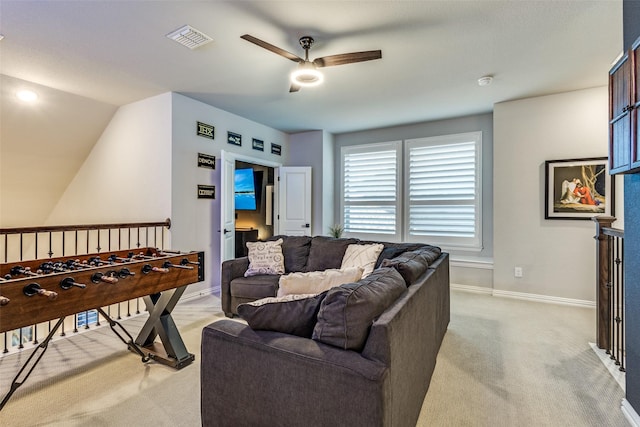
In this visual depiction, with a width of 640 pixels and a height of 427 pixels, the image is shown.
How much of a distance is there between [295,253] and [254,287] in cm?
70

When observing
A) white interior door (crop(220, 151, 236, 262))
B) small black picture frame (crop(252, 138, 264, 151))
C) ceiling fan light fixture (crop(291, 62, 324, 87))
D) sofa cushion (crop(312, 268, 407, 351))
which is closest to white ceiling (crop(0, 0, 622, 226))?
ceiling fan light fixture (crop(291, 62, 324, 87))

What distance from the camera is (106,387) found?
2.10 meters

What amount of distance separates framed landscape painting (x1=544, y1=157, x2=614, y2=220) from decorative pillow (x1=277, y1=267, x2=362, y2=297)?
11.4 ft

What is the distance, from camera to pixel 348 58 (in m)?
2.55

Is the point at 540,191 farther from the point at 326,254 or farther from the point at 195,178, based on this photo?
the point at 195,178

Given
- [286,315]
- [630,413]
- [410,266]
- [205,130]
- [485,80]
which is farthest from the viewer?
[205,130]

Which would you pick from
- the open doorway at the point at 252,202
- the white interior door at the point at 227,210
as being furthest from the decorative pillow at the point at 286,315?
the open doorway at the point at 252,202

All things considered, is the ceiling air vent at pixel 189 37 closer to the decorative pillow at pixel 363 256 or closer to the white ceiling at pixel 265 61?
the white ceiling at pixel 265 61

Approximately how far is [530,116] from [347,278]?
3.78m

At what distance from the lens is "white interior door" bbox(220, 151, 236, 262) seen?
4367 mm

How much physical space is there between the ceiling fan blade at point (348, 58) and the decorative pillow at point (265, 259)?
203 cm

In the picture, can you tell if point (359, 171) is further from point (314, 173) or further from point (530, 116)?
point (530, 116)

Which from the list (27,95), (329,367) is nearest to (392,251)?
(329,367)

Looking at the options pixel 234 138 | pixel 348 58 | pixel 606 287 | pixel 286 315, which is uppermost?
pixel 348 58
